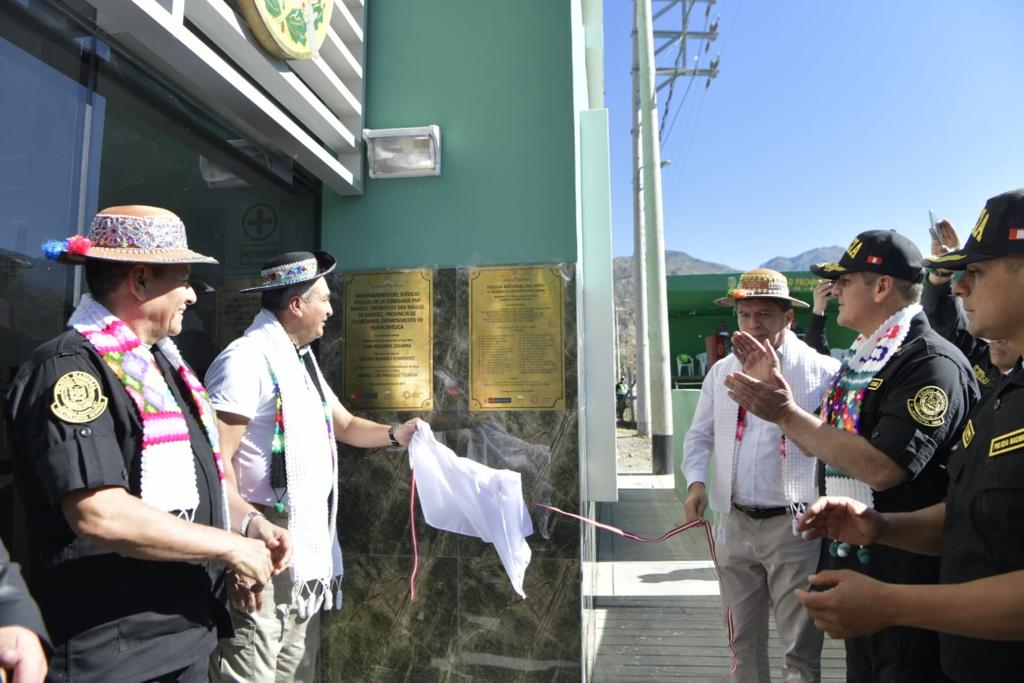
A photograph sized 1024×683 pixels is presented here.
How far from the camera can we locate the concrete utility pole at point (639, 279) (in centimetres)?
1501

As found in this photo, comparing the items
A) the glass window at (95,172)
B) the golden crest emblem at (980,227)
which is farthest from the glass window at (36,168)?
the golden crest emblem at (980,227)

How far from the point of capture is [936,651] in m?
2.23

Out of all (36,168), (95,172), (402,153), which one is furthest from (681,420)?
(36,168)

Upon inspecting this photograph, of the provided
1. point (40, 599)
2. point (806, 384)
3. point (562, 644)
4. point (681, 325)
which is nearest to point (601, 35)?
point (806, 384)

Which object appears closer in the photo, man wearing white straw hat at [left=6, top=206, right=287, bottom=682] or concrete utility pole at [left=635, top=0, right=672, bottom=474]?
man wearing white straw hat at [left=6, top=206, right=287, bottom=682]

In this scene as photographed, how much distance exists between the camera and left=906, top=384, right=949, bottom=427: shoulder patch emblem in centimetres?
232

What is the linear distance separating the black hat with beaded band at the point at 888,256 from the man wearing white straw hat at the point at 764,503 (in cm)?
55

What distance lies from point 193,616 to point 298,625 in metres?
0.98

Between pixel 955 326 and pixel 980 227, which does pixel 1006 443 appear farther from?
pixel 955 326

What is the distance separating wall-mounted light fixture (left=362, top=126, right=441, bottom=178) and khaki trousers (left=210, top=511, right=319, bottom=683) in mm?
2053

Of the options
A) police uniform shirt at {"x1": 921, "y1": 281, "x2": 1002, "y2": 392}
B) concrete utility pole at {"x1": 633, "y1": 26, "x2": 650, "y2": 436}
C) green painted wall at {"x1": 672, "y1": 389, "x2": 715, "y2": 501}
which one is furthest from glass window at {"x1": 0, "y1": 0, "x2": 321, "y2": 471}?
concrete utility pole at {"x1": 633, "y1": 26, "x2": 650, "y2": 436}

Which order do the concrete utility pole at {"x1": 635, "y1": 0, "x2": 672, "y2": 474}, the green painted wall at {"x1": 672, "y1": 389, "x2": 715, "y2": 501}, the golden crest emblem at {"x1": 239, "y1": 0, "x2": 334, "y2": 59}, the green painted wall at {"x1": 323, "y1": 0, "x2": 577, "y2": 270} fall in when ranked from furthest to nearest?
the concrete utility pole at {"x1": 635, "y1": 0, "x2": 672, "y2": 474}
the green painted wall at {"x1": 672, "y1": 389, "x2": 715, "y2": 501}
the green painted wall at {"x1": 323, "y1": 0, "x2": 577, "y2": 270}
the golden crest emblem at {"x1": 239, "y1": 0, "x2": 334, "y2": 59}

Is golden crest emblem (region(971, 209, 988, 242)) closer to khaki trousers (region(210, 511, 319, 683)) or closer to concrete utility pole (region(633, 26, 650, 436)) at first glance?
khaki trousers (region(210, 511, 319, 683))

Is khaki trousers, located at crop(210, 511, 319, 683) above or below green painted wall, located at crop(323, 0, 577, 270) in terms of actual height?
below
